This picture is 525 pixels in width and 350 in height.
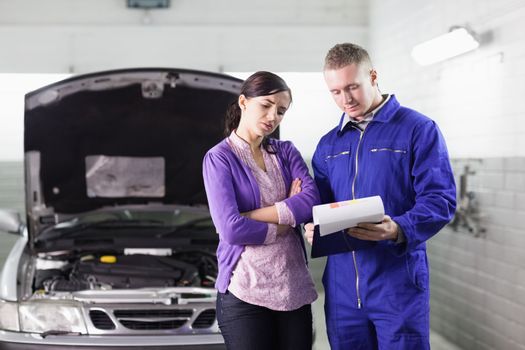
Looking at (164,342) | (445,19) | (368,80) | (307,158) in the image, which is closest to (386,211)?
(368,80)

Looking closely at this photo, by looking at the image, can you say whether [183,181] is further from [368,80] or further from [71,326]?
[368,80]

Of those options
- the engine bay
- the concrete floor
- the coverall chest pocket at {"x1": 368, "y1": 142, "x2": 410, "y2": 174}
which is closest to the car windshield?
the engine bay

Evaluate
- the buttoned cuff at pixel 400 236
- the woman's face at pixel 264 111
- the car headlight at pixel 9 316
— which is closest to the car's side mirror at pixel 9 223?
the car headlight at pixel 9 316

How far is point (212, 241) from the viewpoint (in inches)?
167

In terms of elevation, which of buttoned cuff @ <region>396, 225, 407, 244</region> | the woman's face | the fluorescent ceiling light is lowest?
buttoned cuff @ <region>396, 225, 407, 244</region>

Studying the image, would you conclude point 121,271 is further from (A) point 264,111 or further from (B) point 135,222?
(A) point 264,111

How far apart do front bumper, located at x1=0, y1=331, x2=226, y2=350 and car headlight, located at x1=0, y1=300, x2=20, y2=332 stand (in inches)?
3.2

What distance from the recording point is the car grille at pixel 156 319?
11.6 feet

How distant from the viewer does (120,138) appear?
4.42 meters

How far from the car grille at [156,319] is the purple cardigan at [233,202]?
1.22m

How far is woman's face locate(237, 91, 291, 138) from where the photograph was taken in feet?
7.77

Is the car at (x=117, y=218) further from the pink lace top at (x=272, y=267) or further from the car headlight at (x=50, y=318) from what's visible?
the pink lace top at (x=272, y=267)

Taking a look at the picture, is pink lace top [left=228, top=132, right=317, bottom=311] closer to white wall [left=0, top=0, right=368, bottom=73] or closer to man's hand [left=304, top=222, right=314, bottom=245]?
man's hand [left=304, top=222, right=314, bottom=245]

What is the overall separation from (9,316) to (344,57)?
2261 millimetres
